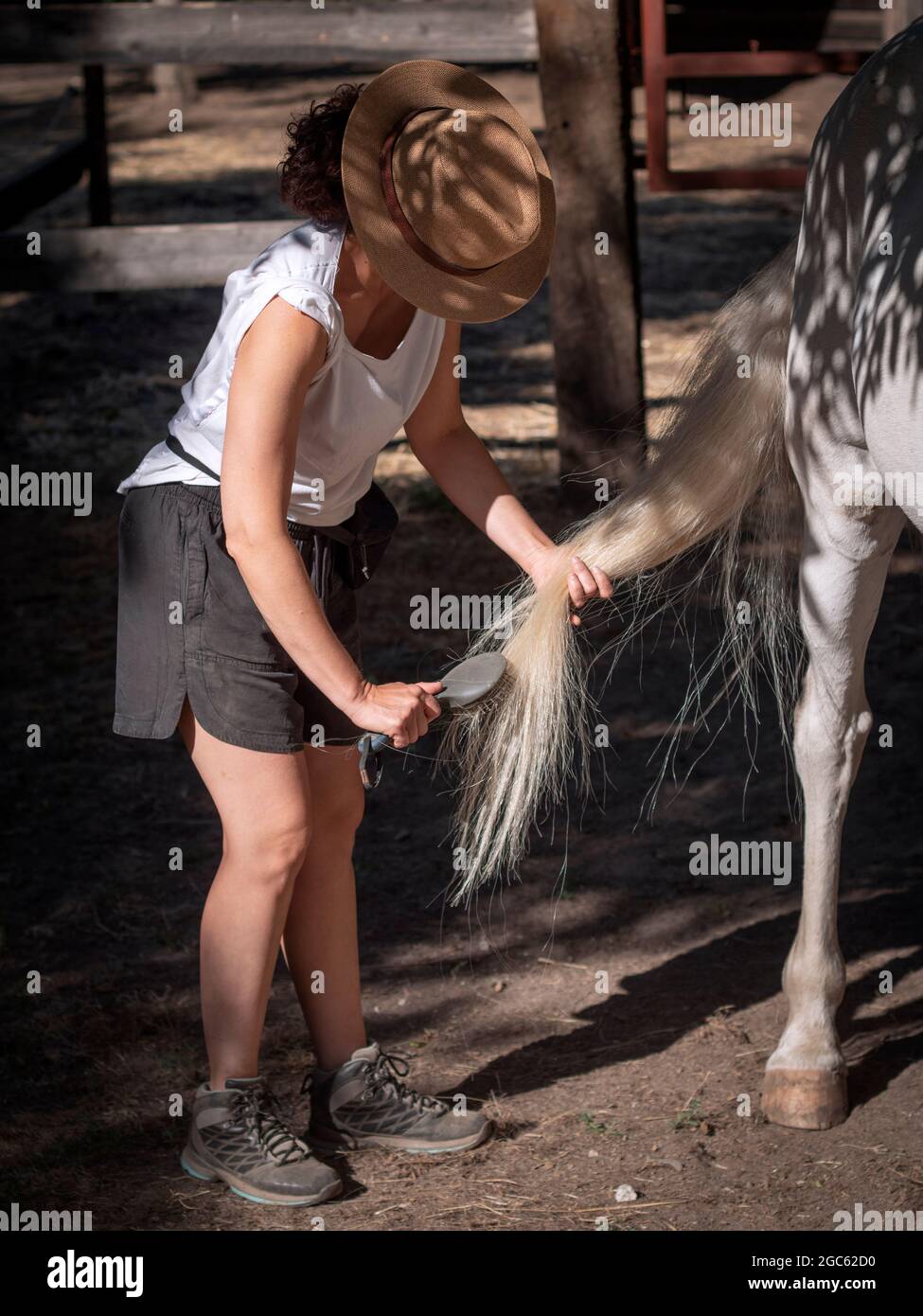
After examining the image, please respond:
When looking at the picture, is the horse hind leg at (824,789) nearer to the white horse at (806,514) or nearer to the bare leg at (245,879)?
the white horse at (806,514)

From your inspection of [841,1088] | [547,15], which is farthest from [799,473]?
[547,15]

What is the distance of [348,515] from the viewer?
261cm

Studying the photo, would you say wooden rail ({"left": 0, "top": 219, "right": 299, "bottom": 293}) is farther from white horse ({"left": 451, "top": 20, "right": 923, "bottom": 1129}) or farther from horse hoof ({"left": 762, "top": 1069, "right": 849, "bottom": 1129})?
horse hoof ({"left": 762, "top": 1069, "right": 849, "bottom": 1129})

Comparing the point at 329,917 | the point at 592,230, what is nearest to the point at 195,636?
the point at 329,917

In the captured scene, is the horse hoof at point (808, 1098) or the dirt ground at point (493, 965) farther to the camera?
the horse hoof at point (808, 1098)

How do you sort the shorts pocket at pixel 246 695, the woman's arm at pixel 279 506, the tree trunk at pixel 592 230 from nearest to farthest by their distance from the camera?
the woman's arm at pixel 279 506, the shorts pocket at pixel 246 695, the tree trunk at pixel 592 230

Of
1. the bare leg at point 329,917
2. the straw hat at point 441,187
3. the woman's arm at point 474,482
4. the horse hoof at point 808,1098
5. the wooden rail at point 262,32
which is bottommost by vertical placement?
the horse hoof at point 808,1098

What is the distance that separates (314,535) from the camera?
8.37 feet

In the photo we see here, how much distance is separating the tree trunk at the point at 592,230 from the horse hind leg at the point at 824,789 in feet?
7.86

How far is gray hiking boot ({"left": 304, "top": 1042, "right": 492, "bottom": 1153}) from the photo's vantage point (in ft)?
9.08

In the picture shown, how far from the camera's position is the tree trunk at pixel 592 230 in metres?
5.26

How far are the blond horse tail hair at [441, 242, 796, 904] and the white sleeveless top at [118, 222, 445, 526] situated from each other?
468 mm

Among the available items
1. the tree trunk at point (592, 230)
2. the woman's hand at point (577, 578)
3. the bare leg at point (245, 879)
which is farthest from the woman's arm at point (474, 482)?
the tree trunk at point (592, 230)

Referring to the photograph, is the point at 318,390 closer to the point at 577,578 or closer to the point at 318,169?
the point at 318,169
